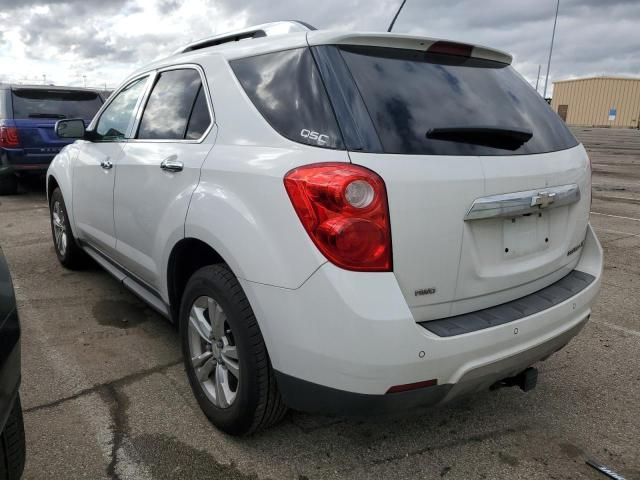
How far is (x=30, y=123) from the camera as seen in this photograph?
828cm

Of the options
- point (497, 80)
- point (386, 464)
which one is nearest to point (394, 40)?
point (497, 80)

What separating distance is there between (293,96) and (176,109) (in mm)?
1027

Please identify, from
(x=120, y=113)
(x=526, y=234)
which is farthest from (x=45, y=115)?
(x=526, y=234)

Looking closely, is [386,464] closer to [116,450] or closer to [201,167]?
[116,450]

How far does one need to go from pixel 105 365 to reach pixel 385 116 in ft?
7.26

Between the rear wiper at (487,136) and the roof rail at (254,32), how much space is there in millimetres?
820

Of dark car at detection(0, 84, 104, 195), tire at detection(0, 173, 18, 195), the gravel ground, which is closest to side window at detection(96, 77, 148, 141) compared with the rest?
the gravel ground

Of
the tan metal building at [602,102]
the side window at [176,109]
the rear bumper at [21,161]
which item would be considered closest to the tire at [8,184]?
the rear bumper at [21,161]

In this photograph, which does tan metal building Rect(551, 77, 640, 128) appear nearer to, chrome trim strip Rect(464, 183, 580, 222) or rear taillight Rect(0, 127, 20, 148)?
rear taillight Rect(0, 127, 20, 148)

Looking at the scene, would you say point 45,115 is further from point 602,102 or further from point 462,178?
point 602,102

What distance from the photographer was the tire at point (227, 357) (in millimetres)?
2123

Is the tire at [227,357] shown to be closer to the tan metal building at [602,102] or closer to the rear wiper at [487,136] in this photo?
the rear wiper at [487,136]

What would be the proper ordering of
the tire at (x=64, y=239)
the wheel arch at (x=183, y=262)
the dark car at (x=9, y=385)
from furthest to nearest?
the tire at (x=64, y=239) → the wheel arch at (x=183, y=262) → the dark car at (x=9, y=385)

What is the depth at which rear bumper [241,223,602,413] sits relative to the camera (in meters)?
1.80
